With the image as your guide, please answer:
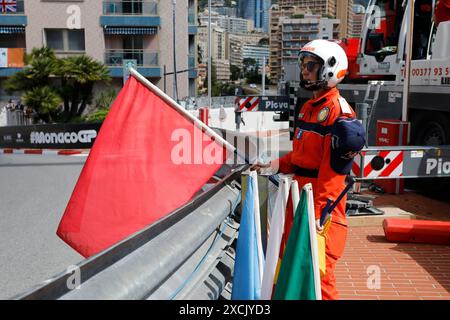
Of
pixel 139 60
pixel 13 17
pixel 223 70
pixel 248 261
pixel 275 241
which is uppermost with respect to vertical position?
pixel 223 70

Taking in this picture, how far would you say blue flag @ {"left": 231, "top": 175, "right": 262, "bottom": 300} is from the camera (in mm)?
3141

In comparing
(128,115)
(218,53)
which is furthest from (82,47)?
(218,53)

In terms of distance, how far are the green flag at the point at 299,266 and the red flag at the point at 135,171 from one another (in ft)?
3.12

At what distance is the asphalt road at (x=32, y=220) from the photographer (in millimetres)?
5187

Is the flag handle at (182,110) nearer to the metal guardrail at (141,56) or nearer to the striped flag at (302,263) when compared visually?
the striped flag at (302,263)

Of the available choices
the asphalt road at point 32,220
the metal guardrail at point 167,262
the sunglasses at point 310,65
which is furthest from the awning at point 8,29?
the sunglasses at point 310,65

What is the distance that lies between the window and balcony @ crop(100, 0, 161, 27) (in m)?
2.11

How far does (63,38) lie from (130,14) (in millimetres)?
5242

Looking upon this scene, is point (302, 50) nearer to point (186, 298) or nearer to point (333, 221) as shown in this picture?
point (333, 221)

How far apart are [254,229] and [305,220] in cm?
61

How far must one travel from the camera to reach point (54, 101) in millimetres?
22641

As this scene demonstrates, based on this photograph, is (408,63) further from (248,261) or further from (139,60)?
(139,60)

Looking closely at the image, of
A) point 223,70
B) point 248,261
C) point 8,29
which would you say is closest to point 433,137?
point 248,261

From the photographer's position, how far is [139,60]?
4031 centimetres
